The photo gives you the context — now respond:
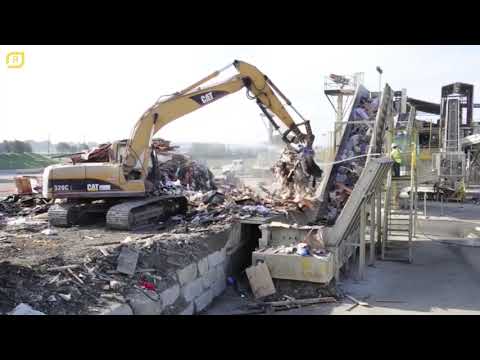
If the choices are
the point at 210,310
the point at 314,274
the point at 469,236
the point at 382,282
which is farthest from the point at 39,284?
the point at 469,236

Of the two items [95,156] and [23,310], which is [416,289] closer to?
[23,310]

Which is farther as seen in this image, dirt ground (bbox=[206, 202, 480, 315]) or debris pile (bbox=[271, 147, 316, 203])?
debris pile (bbox=[271, 147, 316, 203])

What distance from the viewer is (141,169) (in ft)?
35.7

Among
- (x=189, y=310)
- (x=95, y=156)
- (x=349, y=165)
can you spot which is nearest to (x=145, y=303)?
(x=189, y=310)

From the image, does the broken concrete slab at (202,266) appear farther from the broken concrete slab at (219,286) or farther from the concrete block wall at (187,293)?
the broken concrete slab at (219,286)

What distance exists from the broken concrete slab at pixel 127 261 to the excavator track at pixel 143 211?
2.71 meters

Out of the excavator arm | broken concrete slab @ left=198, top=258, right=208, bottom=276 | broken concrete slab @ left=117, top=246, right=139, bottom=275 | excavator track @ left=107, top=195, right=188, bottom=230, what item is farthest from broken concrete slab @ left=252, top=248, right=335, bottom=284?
the excavator arm

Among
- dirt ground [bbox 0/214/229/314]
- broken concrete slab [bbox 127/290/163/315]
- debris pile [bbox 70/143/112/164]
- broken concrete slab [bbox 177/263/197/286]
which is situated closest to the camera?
dirt ground [bbox 0/214/229/314]

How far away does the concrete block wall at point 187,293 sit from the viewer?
593 cm

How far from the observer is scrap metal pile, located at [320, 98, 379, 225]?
11.9 metres

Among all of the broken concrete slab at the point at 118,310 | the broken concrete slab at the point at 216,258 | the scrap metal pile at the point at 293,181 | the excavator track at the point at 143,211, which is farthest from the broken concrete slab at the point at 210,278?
the scrap metal pile at the point at 293,181

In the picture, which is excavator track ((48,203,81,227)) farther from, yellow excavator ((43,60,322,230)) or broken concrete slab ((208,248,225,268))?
broken concrete slab ((208,248,225,268))

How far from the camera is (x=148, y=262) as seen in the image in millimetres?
7164
